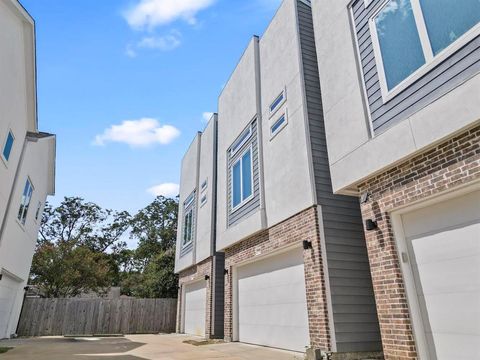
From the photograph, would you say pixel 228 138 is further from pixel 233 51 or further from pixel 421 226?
pixel 421 226

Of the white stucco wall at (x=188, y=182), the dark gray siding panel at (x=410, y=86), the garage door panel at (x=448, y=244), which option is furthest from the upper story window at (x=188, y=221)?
the garage door panel at (x=448, y=244)

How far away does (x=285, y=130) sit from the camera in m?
8.65

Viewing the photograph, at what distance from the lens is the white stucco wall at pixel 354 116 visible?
172 inches

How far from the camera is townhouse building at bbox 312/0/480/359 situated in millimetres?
4336

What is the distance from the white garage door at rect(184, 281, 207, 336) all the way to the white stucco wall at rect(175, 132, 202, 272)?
109 cm

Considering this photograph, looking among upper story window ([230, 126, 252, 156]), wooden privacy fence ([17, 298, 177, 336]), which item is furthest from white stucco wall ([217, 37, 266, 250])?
wooden privacy fence ([17, 298, 177, 336])

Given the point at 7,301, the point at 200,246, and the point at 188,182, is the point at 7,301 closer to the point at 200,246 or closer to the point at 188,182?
the point at 200,246

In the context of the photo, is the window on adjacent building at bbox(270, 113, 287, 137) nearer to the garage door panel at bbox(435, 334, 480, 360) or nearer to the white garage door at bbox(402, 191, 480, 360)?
the white garage door at bbox(402, 191, 480, 360)

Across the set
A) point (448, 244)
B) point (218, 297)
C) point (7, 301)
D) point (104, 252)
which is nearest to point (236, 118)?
point (218, 297)

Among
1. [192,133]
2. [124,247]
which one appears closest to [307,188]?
[192,133]

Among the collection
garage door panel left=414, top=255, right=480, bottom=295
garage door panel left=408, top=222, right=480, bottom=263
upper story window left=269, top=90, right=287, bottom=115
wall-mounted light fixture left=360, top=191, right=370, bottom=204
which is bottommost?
garage door panel left=414, top=255, right=480, bottom=295

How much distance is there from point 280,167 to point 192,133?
1047cm

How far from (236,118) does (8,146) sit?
707 cm

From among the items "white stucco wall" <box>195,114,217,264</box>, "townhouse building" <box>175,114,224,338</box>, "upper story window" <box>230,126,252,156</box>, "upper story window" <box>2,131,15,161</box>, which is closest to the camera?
"upper story window" <box>2,131,15,161</box>
